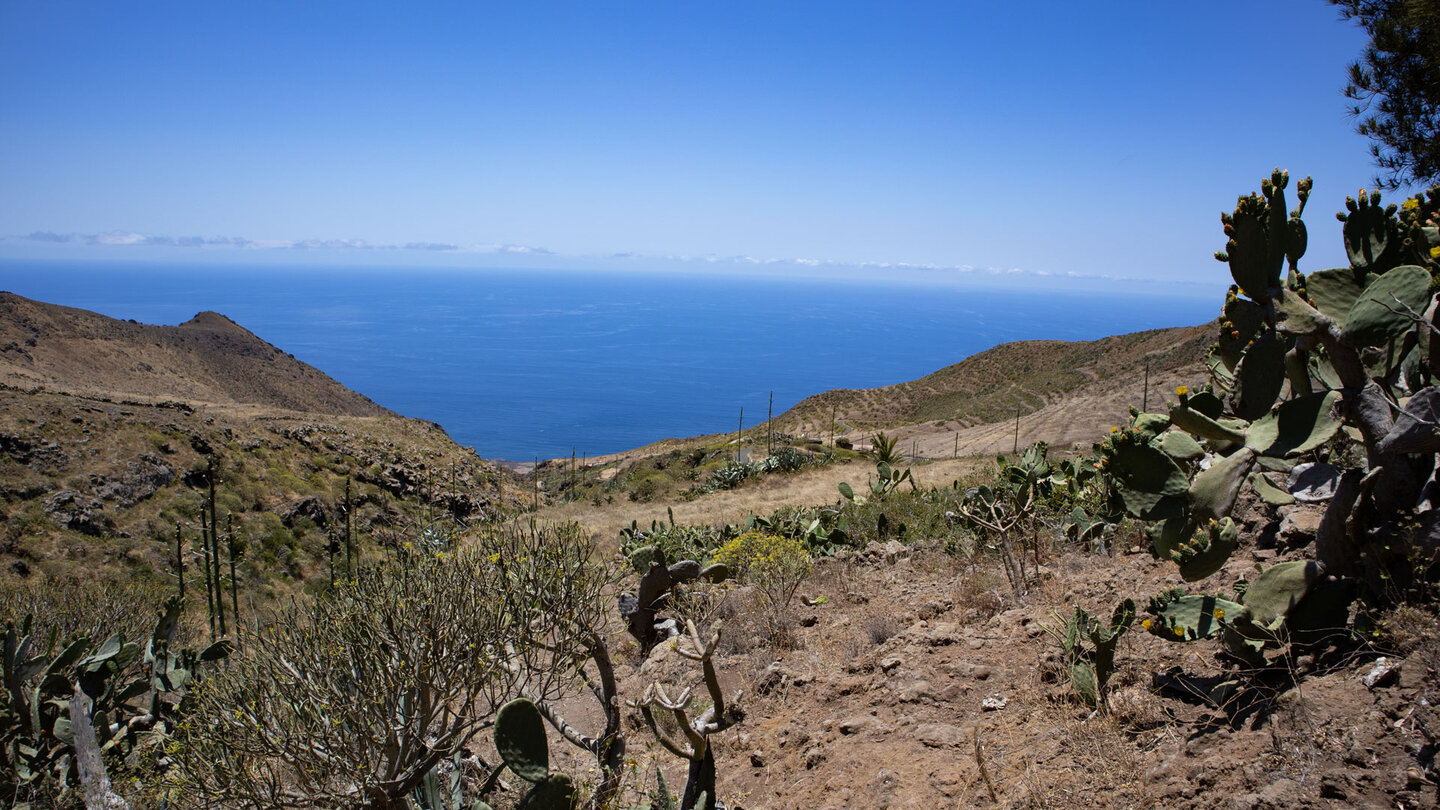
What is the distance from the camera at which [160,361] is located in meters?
48.3

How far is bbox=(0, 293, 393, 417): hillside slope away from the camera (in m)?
39.8

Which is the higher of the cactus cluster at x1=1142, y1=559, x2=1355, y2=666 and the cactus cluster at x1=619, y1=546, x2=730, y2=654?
the cactus cluster at x1=1142, y1=559, x2=1355, y2=666

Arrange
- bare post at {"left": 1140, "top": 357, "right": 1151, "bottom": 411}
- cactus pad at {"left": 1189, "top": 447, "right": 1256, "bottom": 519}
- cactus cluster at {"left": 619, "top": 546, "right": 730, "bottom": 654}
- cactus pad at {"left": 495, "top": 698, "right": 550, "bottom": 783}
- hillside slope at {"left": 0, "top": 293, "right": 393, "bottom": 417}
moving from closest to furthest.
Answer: cactus pad at {"left": 1189, "top": 447, "right": 1256, "bottom": 519} < cactus pad at {"left": 495, "top": 698, "right": 550, "bottom": 783} < cactus cluster at {"left": 619, "top": 546, "right": 730, "bottom": 654} < bare post at {"left": 1140, "top": 357, "right": 1151, "bottom": 411} < hillside slope at {"left": 0, "top": 293, "right": 393, "bottom": 417}

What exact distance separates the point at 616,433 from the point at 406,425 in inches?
3274

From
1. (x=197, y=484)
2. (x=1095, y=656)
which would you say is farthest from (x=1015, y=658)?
(x=197, y=484)

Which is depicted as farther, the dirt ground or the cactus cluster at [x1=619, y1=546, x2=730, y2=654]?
the cactus cluster at [x1=619, y1=546, x2=730, y2=654]

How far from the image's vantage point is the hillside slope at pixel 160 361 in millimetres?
39812

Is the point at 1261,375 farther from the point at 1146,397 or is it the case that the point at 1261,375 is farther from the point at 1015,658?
the point at 1146,397

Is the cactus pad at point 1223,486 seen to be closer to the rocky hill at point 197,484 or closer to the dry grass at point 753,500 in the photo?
the rocky hill at point 197,484

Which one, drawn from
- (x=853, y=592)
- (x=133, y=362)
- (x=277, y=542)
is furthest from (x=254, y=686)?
(x=133, y=362)

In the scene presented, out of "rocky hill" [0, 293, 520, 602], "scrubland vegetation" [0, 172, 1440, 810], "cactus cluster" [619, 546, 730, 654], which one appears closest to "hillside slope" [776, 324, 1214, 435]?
"rocky hill" [0, 293, 520, 602]

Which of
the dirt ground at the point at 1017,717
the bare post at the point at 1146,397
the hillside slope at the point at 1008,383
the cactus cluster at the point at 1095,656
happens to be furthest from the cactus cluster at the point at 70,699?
the hillside slope at the point at 1008,383

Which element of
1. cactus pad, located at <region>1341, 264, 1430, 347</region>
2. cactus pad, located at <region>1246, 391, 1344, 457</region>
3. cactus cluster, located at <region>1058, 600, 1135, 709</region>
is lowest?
cactus cluster, located at <region>1058, 600, 1135, 709</region>

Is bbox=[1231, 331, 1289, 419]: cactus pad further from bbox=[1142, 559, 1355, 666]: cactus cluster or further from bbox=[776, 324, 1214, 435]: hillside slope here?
bbox=[776, 324, 1214, 435]: hillside slope
